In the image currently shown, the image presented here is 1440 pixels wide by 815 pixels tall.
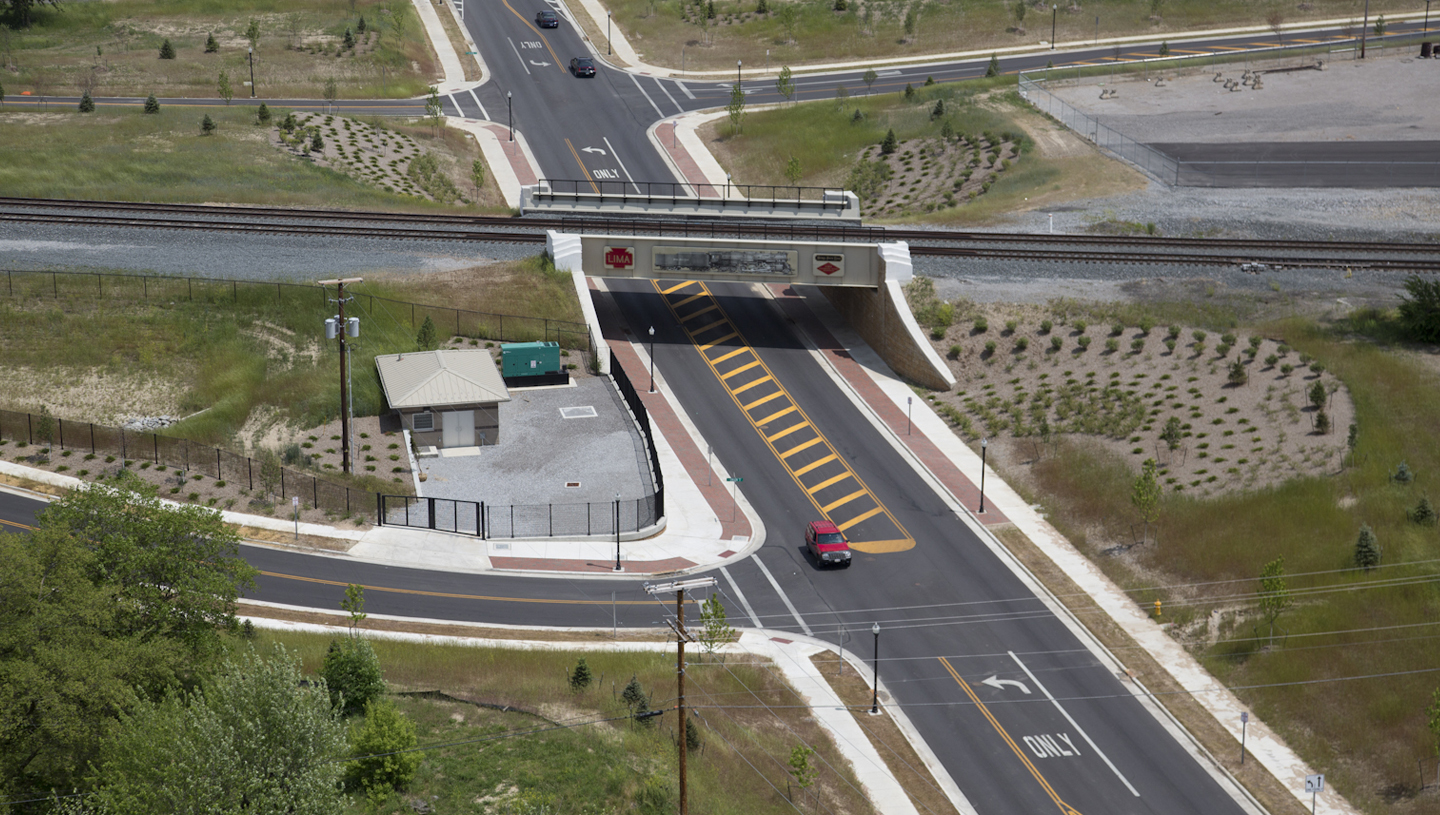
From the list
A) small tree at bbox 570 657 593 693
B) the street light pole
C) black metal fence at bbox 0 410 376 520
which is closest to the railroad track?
the street light pole

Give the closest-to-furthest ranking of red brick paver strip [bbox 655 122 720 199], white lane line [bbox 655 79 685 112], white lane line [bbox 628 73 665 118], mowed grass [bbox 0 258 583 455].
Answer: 1. mowed grass [bbox 0 258 583 455]
2. red brick paver strip [bbox 655 122 720 199]
3. white lane line [bbox 628 73 665 118]
4. white lane line [bbox 655 79 685 112]

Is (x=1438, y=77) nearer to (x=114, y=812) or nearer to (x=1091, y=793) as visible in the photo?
(x=1091, y=793)

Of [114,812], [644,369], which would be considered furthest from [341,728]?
[644,369]

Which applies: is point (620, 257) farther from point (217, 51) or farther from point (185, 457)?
point (217, 51)

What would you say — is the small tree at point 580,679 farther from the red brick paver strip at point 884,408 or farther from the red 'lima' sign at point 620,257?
the red 'lima' sign at point 620,257

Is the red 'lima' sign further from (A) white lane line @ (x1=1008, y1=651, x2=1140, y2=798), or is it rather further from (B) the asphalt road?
(A) white lane line @ (x1=1008, y1=651, x2=1140, y2=798)

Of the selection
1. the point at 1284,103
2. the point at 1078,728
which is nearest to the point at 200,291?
the point at 1078,728
